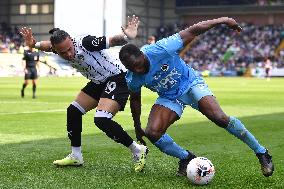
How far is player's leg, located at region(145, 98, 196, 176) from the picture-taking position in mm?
8500

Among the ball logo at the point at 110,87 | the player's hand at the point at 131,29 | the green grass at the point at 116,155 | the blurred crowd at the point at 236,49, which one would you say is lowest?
the blurred crowd at the point at 236,49

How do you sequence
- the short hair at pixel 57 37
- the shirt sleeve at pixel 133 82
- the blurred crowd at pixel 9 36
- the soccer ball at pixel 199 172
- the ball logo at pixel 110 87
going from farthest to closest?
the blurred crowd at pixel 9 36 < the ball logo at pixel 110 87 < the short hair at pixel 57 37 < the shirt sleeve at pixel 133 82 < the soccer ball at pixel 199 172

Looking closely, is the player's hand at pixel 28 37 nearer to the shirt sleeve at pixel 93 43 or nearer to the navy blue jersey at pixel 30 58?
the shirt sleeve at pixel 93 43

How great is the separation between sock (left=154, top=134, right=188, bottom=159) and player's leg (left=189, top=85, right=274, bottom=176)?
603 mm

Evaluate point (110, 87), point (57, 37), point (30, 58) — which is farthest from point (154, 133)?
point (30, 58)

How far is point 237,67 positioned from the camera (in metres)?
73.2

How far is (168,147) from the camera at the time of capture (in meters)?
8.62

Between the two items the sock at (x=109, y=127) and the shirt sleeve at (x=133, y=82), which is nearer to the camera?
the shirt sleeve at (x=133, y=82)

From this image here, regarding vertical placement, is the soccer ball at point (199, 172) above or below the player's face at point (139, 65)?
below

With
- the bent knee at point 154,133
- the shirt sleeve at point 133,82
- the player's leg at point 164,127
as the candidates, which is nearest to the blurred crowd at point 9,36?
the shirt sleeve at point 133,82

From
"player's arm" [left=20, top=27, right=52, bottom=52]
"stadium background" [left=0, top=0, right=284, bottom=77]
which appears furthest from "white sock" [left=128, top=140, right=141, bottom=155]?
"stadium background" [left=0, top=0, right=284, bottom=77]

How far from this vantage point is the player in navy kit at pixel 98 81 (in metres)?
8.91

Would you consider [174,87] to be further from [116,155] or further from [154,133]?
[116,155]

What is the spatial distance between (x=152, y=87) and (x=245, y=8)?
71.1 meters
